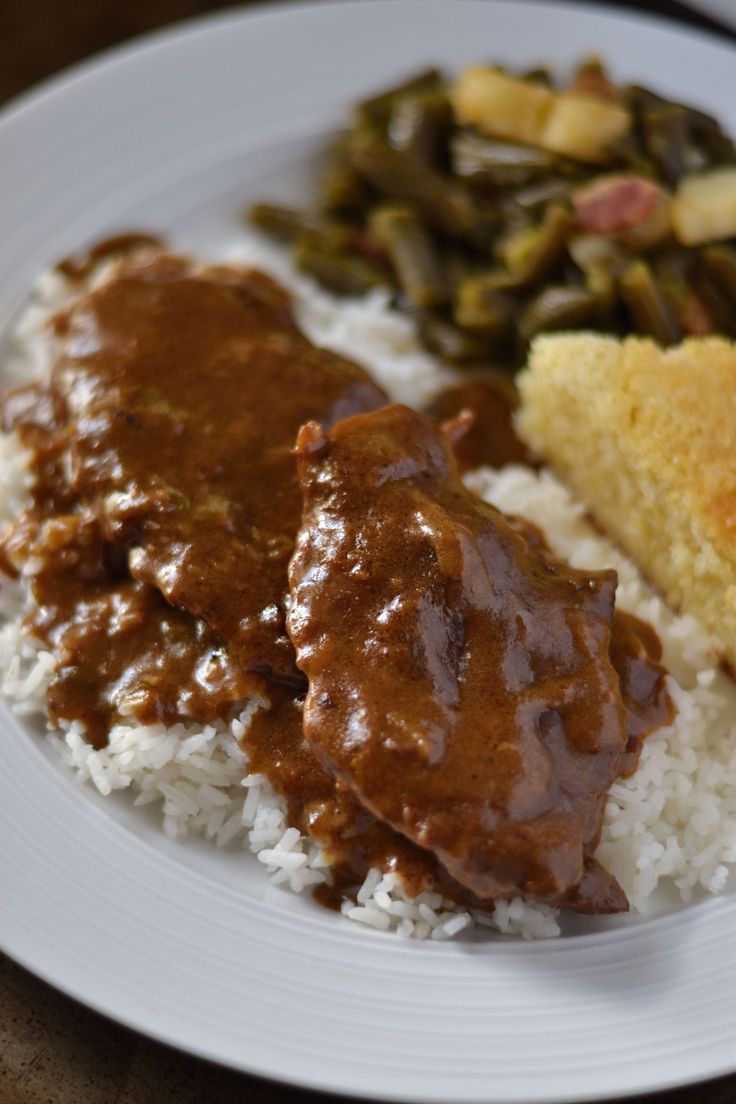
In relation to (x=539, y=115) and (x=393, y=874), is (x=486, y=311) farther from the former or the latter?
(x=393, y=874)

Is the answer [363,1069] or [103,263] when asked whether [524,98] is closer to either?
[103,263]

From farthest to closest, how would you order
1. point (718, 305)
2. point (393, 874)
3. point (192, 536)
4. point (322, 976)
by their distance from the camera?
point (718, 305) → point (192, 536) → point (393, 874) → point (322, 976)

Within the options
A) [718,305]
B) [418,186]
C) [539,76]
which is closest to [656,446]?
[718,305]

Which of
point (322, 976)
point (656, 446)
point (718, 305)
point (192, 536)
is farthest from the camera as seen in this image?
point (718, 305)

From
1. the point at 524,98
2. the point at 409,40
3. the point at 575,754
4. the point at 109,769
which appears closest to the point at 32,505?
the point at 109,769

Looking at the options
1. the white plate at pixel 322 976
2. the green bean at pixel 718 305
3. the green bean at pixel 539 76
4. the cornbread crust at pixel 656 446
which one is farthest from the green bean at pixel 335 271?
the white plate at pixel 322 976

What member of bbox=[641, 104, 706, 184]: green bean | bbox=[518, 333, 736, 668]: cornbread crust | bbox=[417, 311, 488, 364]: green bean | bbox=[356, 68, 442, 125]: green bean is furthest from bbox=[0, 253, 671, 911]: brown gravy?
bbox=[641, 104, 706, 184]: green bean

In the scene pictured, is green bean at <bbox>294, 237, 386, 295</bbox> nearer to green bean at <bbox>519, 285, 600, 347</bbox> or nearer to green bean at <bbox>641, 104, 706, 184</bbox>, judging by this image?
green bean at <bbox>519, 285, 600, 347</bbox>
